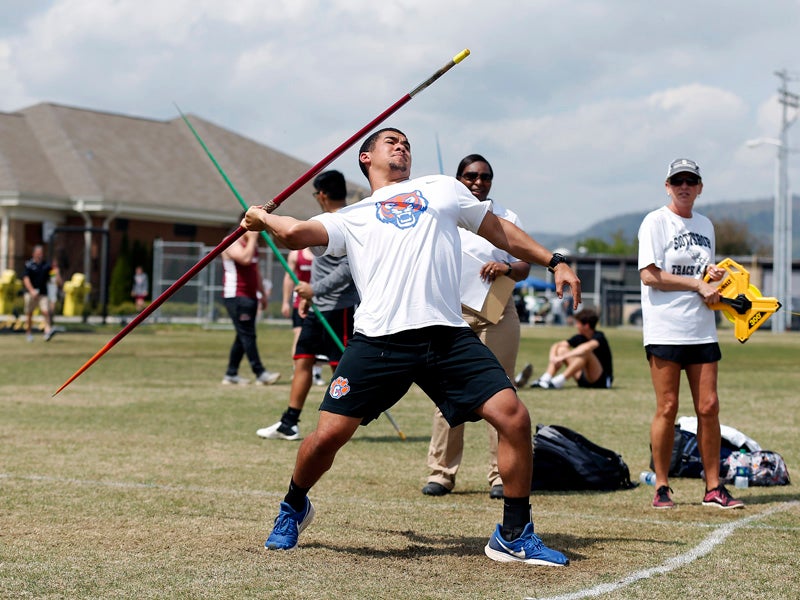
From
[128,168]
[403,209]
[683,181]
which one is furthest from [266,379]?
[128,168]

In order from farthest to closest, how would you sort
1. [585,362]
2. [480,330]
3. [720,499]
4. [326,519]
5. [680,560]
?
[585,362] < [480,330] < [720,499] < [326,519] < [680,560]

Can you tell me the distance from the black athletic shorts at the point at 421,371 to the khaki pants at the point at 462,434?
6.92 feet

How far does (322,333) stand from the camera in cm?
1005

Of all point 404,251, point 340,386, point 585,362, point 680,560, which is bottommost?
point 680,560

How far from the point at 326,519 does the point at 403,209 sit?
203 cm

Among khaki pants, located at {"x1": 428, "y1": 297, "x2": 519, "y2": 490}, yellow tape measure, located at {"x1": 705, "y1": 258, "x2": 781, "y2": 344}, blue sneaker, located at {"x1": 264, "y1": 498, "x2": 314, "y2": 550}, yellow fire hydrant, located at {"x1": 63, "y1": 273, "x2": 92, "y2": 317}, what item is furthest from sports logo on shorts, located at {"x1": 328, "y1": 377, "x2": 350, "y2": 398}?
yellow fire hydrant, located at {"x1": 63, "y1": 273, "x2": 92, "y2": 317}

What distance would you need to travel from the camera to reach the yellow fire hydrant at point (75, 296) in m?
36.3

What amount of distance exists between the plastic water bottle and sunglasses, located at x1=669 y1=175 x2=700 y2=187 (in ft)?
7.09

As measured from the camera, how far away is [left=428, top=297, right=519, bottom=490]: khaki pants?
7551 mm

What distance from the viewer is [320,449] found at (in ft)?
18.1

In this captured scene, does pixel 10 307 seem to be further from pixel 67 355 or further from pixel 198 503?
pixel 198 503

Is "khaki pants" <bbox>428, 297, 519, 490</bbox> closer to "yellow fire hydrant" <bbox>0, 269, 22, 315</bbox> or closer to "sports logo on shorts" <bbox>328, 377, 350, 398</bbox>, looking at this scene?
"sports logo on shorts" <bbox>328, 377, 350, 398</bbox>

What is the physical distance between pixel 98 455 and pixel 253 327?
18.8 ft

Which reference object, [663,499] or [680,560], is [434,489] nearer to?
[663,499]
